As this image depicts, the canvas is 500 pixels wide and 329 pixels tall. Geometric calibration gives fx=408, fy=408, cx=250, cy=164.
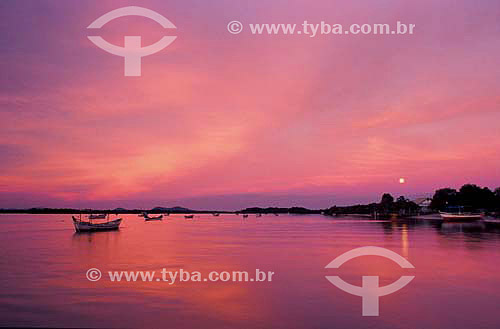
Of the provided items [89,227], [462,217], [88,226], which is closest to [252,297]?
[88,226]

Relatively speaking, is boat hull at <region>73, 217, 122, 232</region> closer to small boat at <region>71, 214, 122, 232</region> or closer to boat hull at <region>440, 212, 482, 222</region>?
small boat at <region>71, 214, 122, 232</region>

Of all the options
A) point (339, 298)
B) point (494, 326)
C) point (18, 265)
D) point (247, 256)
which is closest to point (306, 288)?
point (339, 298)

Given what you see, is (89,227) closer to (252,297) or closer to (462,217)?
(252,297)

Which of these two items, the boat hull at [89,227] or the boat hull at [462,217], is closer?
A: the boat hull at [89,227]

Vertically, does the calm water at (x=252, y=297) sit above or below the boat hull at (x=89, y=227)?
above

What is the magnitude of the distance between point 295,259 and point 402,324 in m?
18.6

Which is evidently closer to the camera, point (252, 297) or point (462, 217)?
point (252, 297)

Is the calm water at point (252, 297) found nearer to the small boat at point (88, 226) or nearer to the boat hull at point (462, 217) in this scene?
the small boat at point (88, 226)

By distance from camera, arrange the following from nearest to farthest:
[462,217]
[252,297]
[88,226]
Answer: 1. [252,297]
2. [88,226]
3. [462,217]

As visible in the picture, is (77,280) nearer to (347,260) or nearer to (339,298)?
(339,298)

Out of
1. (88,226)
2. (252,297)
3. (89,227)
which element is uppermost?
(252,297)

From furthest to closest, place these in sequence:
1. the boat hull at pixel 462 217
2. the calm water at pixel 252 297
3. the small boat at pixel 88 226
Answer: the boat hull at pixel 462 217
the small boat at pixel 88 226
the calm water at pixel 252 297

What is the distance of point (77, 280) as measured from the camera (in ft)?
77.3

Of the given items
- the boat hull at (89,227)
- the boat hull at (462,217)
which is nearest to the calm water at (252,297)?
the boat hull at (89,227)
